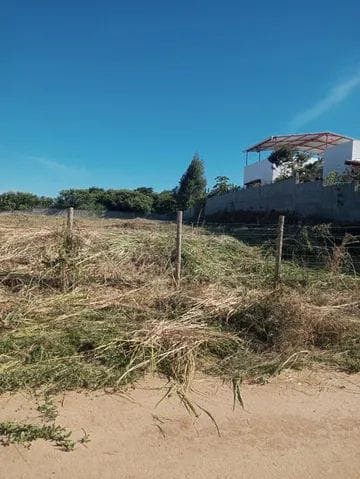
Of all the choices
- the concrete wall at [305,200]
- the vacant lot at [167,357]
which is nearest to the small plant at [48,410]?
the vacant lot at [167,357]

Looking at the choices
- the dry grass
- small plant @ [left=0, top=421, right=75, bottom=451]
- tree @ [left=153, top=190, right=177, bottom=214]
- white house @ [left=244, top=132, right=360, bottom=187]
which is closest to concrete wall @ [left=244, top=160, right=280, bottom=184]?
white house @ [left=244, top=132, right=360, bottom=187]

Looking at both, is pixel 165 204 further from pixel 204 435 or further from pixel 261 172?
pixel 204 435

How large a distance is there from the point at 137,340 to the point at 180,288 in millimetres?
1937

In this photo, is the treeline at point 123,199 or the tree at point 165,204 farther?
the tree at point 165,204

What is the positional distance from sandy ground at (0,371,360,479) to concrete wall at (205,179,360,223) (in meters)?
12.6

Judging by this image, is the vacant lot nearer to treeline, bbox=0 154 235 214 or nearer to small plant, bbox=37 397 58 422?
small plant, bbox=37 397 58 422

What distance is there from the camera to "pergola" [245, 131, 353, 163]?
110 ft

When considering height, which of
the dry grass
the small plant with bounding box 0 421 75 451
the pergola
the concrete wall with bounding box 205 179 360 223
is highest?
the pergola

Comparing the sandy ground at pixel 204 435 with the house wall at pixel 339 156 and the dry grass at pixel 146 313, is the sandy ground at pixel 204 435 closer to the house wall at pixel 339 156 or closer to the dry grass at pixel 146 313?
the dry grass at pixel 146 313

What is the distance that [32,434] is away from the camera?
3332mm

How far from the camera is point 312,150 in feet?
125

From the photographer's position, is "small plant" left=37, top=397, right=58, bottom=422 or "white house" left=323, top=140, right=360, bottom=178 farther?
"white house" left=323, top=140, right=360, bottom=178

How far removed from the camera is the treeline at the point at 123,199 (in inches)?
2285

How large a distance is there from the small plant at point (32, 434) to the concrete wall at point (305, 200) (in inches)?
557
